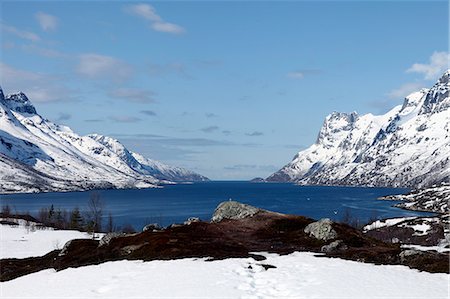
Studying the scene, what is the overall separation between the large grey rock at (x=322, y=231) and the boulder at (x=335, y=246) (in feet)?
17.0

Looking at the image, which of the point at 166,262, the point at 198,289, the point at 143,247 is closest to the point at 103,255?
the point at 143,247

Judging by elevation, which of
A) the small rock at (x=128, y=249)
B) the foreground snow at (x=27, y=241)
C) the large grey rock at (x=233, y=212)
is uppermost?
the large grey rock at (x=233, y=212)

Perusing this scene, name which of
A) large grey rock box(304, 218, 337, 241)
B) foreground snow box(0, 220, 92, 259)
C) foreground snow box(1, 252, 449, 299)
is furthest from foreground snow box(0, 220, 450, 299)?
foreground snow box(0, 220, 92, 259)

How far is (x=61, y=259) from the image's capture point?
60.0m

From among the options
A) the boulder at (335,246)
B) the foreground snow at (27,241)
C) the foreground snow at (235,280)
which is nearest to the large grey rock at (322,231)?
the boulder at (335,246)

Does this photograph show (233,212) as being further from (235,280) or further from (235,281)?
(235,281)

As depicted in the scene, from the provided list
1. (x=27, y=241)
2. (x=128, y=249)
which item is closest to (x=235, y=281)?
(x=128, y=249)

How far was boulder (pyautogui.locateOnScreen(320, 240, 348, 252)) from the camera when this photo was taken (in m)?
54.5

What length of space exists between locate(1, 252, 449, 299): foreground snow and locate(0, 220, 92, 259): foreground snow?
43.9 meters

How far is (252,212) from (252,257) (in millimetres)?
32285

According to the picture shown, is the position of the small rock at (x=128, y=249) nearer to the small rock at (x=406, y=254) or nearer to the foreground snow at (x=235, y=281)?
the foreground snow at (x=235, y=281)

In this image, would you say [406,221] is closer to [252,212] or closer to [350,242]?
[252,212]

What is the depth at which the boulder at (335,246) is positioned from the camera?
179 feet

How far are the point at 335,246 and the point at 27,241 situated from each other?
8371cm
